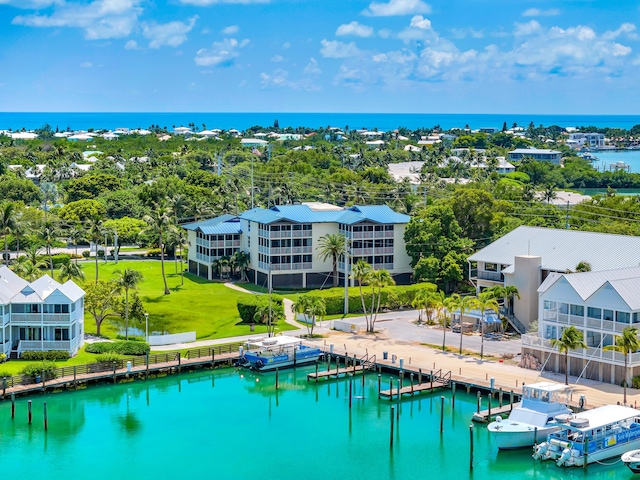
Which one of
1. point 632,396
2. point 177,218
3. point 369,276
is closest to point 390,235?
point 369,276

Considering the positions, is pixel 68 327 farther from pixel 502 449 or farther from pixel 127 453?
pixel 502 449

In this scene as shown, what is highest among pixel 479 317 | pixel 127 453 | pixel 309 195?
pixel 309 195

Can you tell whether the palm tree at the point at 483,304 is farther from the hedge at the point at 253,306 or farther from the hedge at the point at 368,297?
the hedge at the point at 253,306

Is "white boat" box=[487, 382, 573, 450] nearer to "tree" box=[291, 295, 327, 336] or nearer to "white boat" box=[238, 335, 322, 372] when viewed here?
"white boat" box=[238, 335, 322, 372]

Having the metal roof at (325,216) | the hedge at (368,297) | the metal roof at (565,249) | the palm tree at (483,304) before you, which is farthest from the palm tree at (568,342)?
the metal roof at (325,216)

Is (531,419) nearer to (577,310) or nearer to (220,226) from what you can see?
(577,310)

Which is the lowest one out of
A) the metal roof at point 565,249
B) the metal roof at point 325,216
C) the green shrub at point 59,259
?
the green shrub at point 59,259
